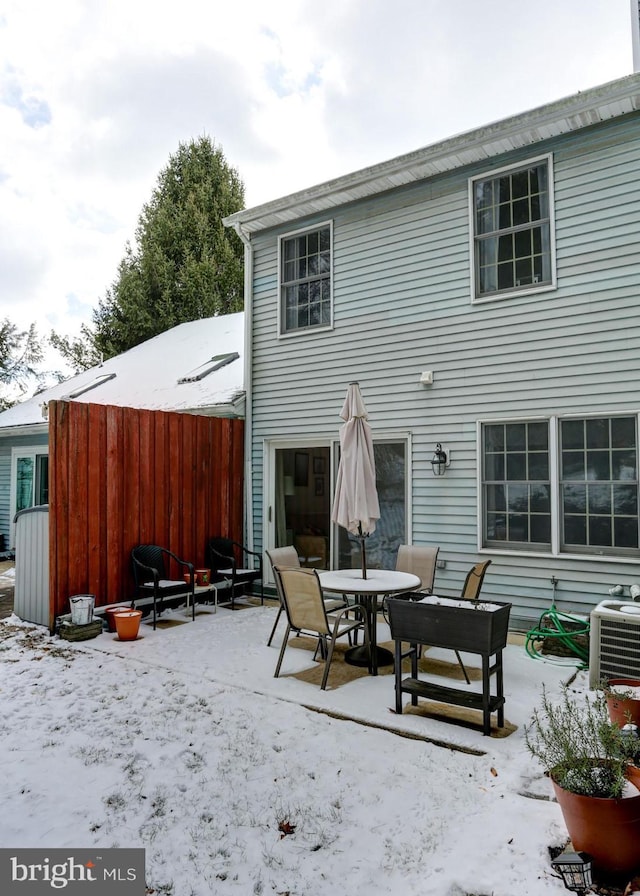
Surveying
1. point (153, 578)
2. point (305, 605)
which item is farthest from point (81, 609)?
point (305, 605)

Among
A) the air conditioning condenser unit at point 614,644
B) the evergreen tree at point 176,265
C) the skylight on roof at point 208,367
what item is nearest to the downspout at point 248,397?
the skylight on roof at point 208,367

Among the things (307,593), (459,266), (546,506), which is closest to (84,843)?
(307,593)

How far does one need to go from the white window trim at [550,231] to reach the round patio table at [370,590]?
310 centimetres

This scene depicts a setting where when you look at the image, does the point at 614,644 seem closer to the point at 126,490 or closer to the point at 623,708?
the point at 623,708

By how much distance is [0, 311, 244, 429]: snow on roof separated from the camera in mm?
8795

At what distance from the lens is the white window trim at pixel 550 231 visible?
5.80 metres

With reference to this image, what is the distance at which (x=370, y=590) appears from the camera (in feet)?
14.5

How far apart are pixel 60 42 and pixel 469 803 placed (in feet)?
34.9

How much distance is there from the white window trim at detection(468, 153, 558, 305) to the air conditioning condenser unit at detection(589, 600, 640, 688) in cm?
321

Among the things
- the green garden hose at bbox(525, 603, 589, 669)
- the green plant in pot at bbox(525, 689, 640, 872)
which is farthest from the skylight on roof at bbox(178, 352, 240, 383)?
the green plant in pot at bbox(525, 689, 640, 872)

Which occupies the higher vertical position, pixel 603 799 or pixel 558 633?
pixel 603 799

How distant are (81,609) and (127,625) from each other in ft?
1.81

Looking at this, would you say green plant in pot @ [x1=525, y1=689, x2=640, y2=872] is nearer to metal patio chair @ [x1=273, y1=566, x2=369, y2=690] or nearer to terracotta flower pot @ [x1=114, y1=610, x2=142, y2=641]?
metal patio chair @ [x1=273, y1=566, x2=369, y2=690]

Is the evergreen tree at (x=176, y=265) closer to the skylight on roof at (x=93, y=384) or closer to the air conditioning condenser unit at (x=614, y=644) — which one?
the skylight on roof at (x=93, y=384)
